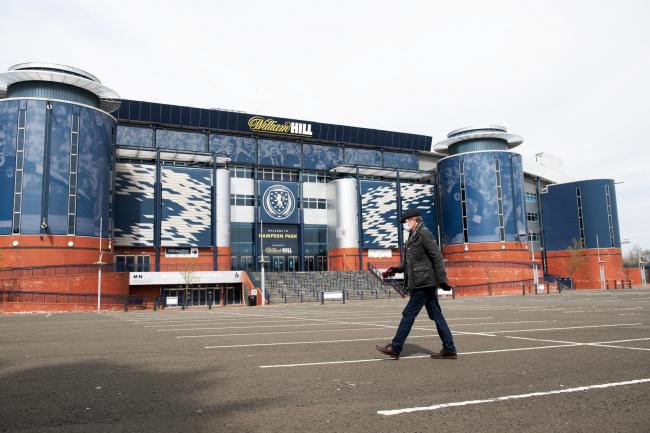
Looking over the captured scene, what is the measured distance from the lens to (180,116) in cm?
5594

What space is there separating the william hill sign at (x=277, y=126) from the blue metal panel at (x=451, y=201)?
690 inches

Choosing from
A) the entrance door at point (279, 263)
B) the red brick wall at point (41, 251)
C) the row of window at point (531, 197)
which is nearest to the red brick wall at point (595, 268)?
the row of window at point (531, 197)

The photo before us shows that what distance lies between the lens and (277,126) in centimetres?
5934

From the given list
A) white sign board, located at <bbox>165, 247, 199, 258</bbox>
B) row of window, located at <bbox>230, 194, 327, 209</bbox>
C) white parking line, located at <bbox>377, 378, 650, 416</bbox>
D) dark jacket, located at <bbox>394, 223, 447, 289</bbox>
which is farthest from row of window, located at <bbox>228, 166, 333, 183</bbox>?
white parking line, located at <bbox>377, 378, 650, 416</bbox>

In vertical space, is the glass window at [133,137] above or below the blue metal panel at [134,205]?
above

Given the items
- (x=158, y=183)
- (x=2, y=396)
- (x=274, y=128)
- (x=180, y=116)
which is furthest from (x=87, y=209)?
(x=2, y=396)

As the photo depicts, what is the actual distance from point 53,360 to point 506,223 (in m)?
56.1

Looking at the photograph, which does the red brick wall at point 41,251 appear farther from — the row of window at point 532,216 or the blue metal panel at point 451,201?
the row of window at point 532,216

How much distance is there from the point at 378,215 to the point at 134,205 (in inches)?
1104

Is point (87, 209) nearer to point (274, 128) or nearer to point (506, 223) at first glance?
point (274, 128)

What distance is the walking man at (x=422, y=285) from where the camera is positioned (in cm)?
678

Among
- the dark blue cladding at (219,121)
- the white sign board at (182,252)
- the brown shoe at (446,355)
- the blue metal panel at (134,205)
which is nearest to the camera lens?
the brown shoe at (446,355)

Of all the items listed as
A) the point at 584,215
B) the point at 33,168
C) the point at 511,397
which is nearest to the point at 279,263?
the point at 33,168

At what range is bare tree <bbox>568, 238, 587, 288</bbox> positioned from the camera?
65125mm
